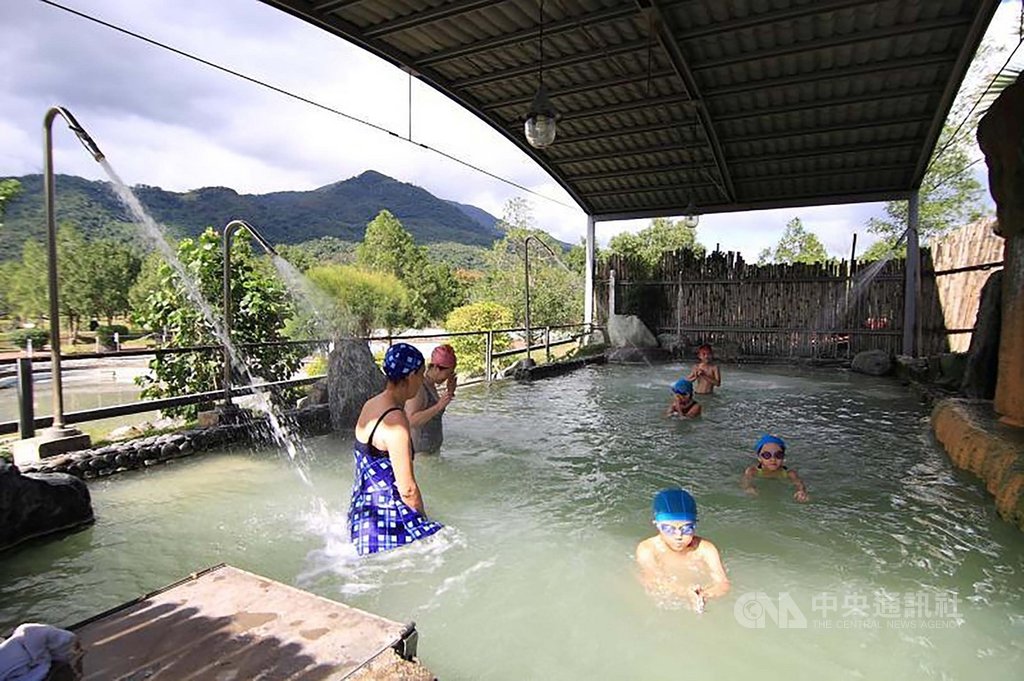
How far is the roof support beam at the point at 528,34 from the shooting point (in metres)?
7.52

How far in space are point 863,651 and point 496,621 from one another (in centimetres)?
171

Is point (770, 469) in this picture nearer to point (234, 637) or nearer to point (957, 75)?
point (234, 637)

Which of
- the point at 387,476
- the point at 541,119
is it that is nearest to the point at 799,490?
the point at 387,476

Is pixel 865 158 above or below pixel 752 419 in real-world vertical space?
above

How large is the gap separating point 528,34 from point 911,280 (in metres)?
9.90

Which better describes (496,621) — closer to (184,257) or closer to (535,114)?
(535,114)

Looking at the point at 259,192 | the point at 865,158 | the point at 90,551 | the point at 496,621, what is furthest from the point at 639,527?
the point at 259,192

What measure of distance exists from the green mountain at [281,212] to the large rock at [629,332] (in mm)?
14372

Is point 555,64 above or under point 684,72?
above

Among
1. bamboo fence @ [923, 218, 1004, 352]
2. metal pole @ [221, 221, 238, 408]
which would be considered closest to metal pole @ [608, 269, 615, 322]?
bamboo fence @ [923, 218, 1004, 352]

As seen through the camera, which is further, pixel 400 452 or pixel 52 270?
pixel 52 270

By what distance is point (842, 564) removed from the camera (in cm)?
341

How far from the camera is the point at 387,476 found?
274cm

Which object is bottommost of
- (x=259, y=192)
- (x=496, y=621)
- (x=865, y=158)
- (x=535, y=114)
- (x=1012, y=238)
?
(x=496, y=621)
